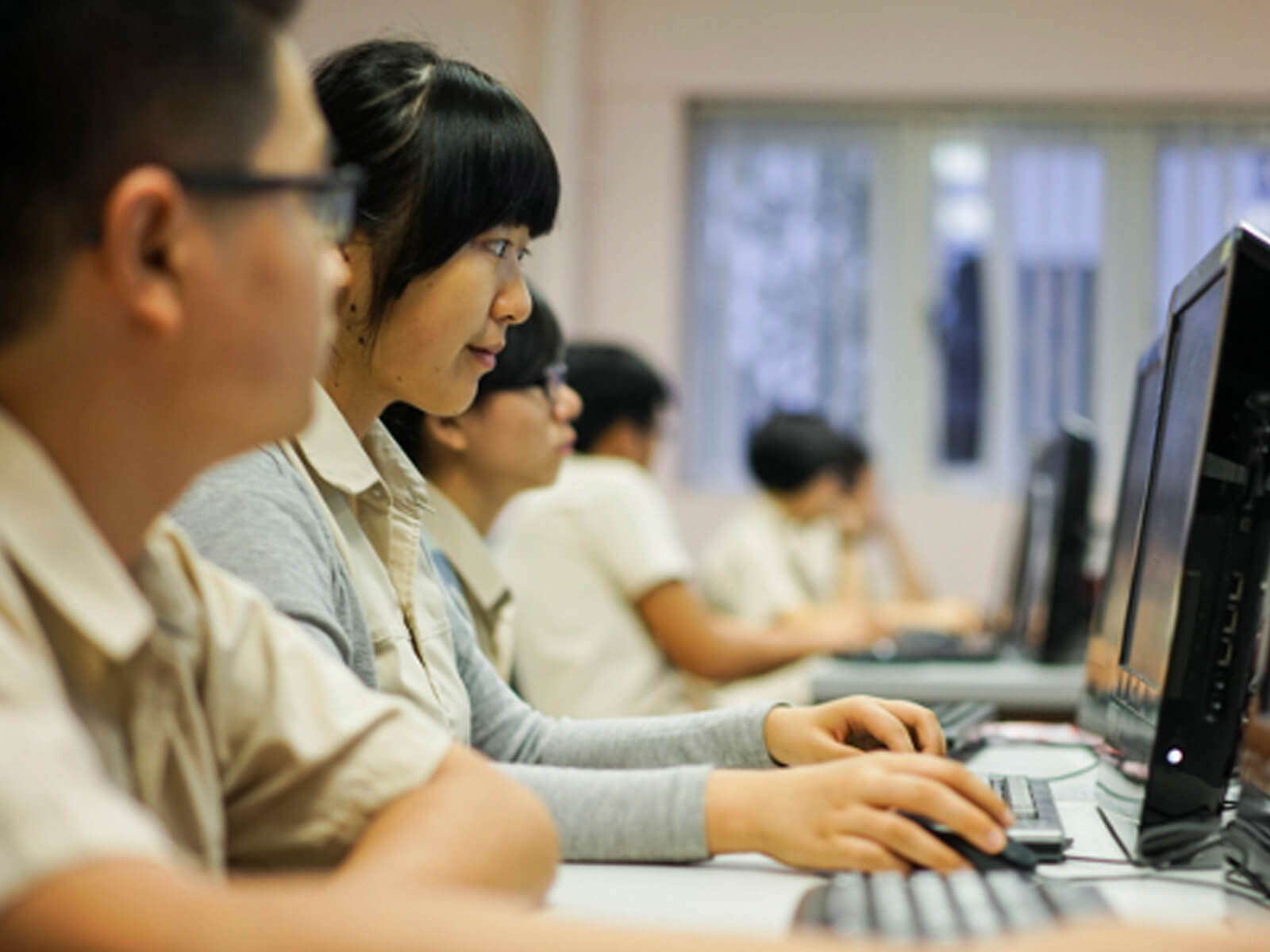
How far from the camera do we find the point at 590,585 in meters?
2.82

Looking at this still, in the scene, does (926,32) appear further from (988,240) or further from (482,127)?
(482,127)

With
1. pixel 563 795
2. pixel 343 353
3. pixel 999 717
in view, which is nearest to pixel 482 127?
pixel 343 353

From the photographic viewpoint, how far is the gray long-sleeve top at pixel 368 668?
3.13 feet

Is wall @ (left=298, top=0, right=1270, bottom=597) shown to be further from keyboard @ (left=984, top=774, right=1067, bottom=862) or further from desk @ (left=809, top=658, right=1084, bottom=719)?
keyboard @ (left=984, top=774, right=1067, bottom=862)

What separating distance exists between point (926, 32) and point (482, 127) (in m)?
3.98

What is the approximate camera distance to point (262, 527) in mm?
973

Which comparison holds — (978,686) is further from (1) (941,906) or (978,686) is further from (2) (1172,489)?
(1) (941,906)

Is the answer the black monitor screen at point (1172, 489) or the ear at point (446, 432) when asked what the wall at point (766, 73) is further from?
the black monitor screen at point (1172, 489)

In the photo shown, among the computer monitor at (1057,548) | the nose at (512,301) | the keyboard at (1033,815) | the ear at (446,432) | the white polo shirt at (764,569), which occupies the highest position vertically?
the nose at (512,301)

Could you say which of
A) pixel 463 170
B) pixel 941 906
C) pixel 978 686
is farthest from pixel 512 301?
pixel 978 686

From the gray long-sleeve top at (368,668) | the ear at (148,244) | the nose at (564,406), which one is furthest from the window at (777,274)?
the ear at (148,244)

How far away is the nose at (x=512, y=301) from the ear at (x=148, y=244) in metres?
0.66

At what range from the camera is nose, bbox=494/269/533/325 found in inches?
Answer: 51.5

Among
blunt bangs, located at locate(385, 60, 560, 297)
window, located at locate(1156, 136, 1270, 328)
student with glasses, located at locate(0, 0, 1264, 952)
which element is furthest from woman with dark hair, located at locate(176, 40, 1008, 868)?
window, located at locate(1156, 136, 1270, 328)
